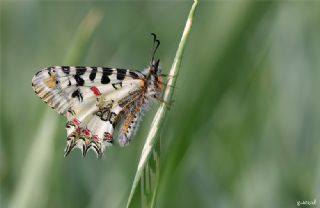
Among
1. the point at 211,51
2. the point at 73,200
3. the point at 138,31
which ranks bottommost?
the point at 73,200

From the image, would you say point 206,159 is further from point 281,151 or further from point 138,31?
point 138,31

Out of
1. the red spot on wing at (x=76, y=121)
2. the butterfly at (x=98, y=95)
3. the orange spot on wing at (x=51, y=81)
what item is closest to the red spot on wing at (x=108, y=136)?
the butterfly at (x=98, y=95)

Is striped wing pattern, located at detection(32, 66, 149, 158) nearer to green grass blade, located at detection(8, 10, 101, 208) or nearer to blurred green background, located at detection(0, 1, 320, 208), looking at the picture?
blurred green background, located at detection(0, 1, 320, 208)

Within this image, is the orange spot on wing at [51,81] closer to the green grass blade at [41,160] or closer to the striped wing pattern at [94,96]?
the striped wing pattern at [94,96]

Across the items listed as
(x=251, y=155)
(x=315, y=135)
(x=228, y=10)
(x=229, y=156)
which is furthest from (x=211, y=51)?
(x=315, y=135)

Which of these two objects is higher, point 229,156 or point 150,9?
point 150,9

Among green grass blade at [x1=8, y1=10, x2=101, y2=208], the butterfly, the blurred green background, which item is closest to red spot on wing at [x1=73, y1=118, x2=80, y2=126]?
the butterfly

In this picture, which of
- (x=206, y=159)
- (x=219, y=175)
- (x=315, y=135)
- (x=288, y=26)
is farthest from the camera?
(x=288, y=26)
